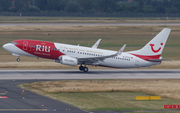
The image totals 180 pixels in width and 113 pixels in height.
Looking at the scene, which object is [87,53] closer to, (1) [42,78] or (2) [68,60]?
(2) [68,60]

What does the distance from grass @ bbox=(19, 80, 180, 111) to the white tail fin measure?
840 cm

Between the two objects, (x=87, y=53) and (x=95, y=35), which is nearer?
Answer: (x=87, y=53)

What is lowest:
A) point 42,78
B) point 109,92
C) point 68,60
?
point 109,92

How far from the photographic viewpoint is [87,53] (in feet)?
163

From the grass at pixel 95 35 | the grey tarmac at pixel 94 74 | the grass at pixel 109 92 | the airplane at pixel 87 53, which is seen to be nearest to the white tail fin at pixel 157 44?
the airplane at pixel 87 53

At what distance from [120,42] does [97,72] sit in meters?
42.8

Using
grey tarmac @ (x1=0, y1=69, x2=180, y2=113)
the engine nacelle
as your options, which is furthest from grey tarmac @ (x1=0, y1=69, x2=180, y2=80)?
the engine nacelle

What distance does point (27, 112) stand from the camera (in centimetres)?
2511

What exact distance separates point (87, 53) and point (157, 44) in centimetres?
1109

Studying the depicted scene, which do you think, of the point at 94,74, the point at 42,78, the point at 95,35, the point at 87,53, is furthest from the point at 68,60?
the point at 95,35

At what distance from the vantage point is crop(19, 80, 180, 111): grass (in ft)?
94.5

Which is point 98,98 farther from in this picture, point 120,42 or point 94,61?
point 120,42
